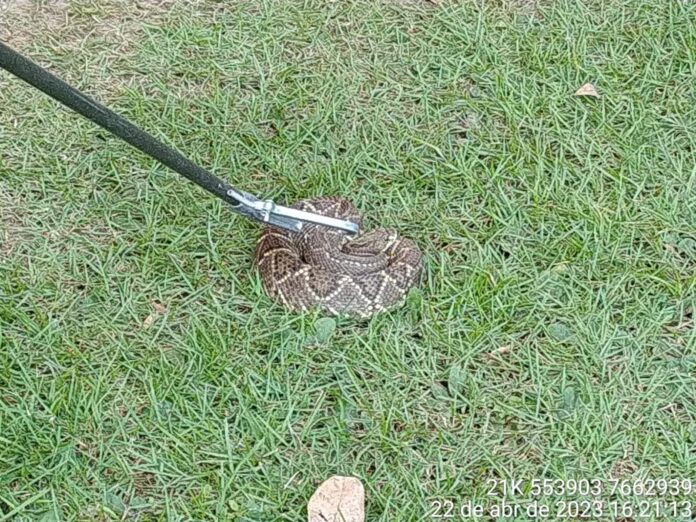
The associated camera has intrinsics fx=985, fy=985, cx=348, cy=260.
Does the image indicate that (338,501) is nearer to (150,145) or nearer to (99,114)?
(150,145)

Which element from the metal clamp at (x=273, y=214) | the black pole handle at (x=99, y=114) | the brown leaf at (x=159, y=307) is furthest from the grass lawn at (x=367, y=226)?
the black pole handle at (x=99, y=114)

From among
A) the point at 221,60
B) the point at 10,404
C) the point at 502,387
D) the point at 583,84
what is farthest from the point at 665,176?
the point at 10,404

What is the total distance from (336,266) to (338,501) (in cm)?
110

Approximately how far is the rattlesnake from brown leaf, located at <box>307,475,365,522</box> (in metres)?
0.81

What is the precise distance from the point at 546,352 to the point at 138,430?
1580 mm

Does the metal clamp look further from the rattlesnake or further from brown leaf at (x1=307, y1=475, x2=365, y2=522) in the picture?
brown leaf at (x1=307, y1=475, x2=365, y2=522)

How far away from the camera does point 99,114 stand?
3.23 m

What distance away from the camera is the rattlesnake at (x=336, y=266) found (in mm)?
3955

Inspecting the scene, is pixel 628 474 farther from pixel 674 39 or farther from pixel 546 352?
pixel 674 39

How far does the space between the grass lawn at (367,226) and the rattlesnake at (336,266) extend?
0.07 metres

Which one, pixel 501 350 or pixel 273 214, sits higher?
pixel 273 214

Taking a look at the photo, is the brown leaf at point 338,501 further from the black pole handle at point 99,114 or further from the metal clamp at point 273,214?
the black pole handle at point 99,114

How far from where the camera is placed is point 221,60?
5266mm

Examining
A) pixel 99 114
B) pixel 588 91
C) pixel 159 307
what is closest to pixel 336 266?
pixel 159 307
